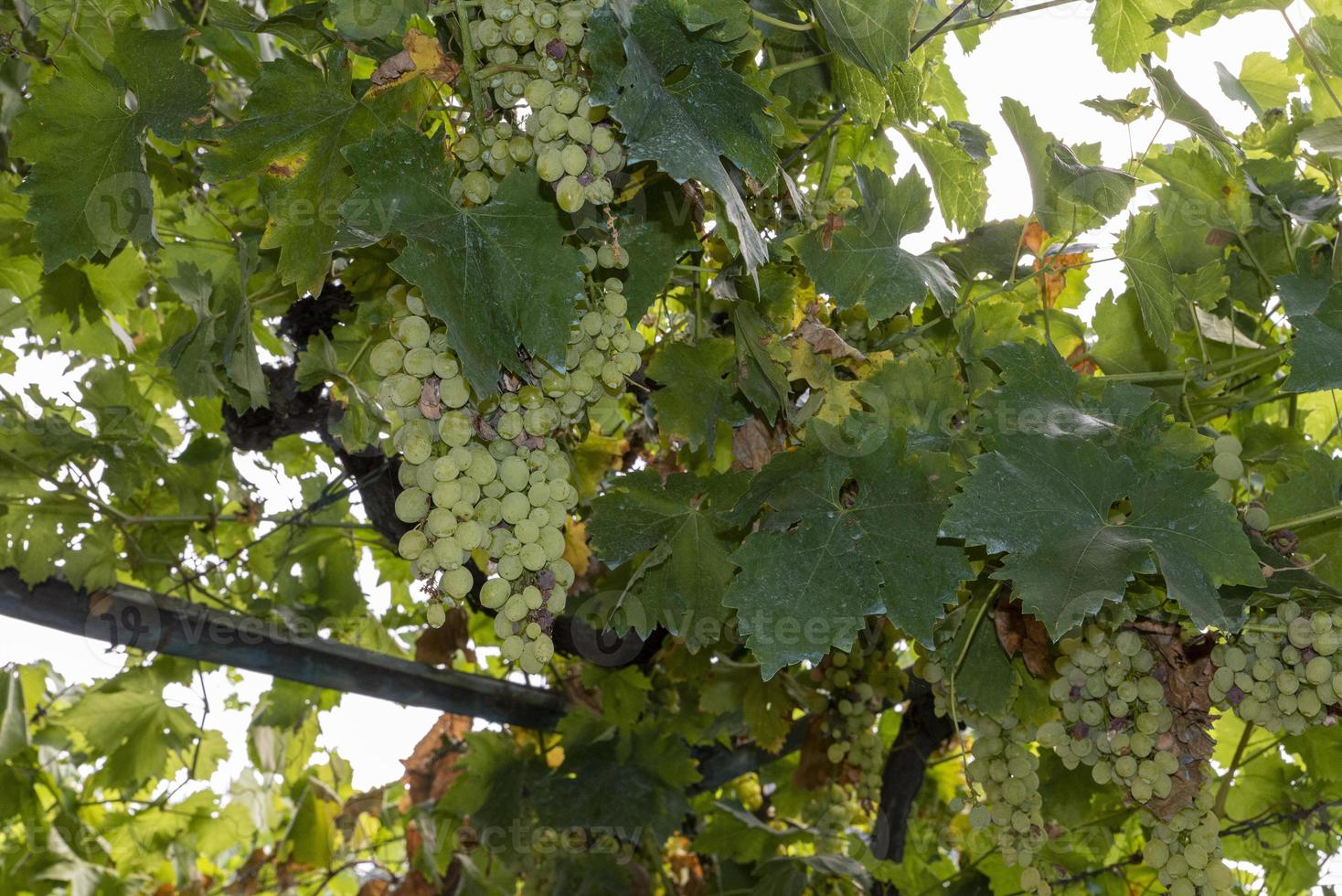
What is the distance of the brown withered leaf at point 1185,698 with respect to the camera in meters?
1.33

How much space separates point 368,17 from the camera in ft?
3.36

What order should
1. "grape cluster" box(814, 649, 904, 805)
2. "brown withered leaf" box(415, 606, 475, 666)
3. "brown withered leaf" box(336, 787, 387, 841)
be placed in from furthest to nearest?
"brown withered leaf" box(336, 787, 387, 841), "brown withered leaf" box(415, 606, 475, 666), "grape cluster" box(814, 649, 904, 805)

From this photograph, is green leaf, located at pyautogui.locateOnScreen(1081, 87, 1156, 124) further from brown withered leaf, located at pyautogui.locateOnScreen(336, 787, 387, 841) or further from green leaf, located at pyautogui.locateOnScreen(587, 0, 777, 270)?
brown withered leaf, located at pyautogui.locateOnScreen(336, 787, 387, 841)

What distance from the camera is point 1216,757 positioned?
240cm

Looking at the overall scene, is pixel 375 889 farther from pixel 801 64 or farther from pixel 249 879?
pixel 801 64

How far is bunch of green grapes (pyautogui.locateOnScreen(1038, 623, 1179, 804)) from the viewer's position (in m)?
1.33

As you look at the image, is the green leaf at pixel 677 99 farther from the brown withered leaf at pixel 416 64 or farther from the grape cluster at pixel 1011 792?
the grape cluster at pixel 1011 792

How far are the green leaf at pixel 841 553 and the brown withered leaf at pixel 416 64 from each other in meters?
0.54

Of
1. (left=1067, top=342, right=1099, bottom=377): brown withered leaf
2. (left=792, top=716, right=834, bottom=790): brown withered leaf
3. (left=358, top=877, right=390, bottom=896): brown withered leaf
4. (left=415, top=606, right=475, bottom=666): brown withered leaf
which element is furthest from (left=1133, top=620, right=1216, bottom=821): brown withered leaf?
(left=358, top=877, right=390, bottom=896): brown withered leaf

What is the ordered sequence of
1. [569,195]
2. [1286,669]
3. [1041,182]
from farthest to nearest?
[1041,182] → [1286,669] → [569,195]

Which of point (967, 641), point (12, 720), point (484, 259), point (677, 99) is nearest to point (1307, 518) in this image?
point (967, 641)

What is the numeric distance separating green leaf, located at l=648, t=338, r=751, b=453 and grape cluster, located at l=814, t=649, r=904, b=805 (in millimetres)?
887

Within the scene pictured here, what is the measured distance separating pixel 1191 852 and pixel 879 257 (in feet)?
2.90

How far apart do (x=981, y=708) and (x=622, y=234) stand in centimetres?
87
